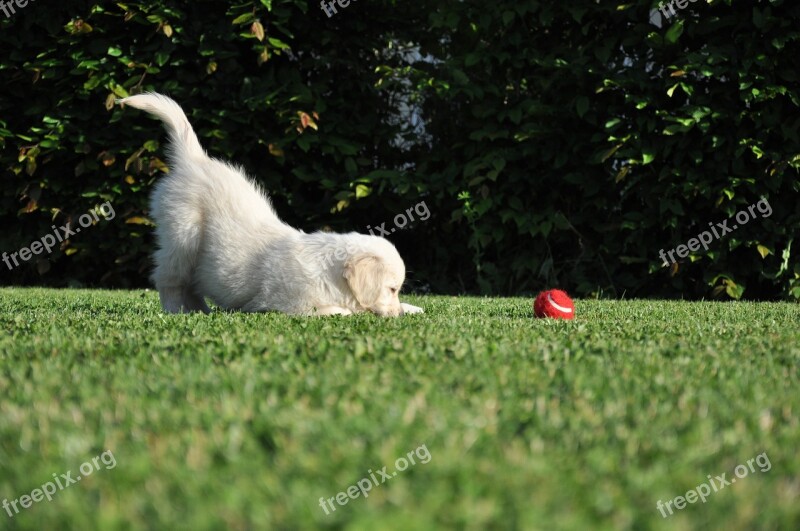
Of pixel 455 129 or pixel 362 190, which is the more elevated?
pixel 455 129

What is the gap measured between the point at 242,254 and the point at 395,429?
8.99 feet

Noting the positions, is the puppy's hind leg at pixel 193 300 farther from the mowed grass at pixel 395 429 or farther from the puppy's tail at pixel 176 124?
the mowed grass at pixel 395 429

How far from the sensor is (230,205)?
4.33 m

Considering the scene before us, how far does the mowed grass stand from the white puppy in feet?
3.38

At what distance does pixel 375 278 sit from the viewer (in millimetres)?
3961

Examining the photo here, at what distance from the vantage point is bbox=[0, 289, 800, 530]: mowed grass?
125 centimetres

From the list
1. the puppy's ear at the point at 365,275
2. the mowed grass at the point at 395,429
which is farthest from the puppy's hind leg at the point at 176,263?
the mowed grass at the point at 395,429

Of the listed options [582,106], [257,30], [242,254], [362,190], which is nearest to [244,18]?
[257,30]

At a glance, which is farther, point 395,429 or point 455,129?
point 455,129

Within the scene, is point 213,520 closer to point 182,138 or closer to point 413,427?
point 413,427

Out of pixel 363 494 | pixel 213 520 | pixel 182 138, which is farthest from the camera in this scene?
pixel 182 138

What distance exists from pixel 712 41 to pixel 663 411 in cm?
513

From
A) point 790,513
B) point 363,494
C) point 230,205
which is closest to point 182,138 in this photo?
point 230,205

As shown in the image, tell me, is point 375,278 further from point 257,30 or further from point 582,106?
point 257,30
